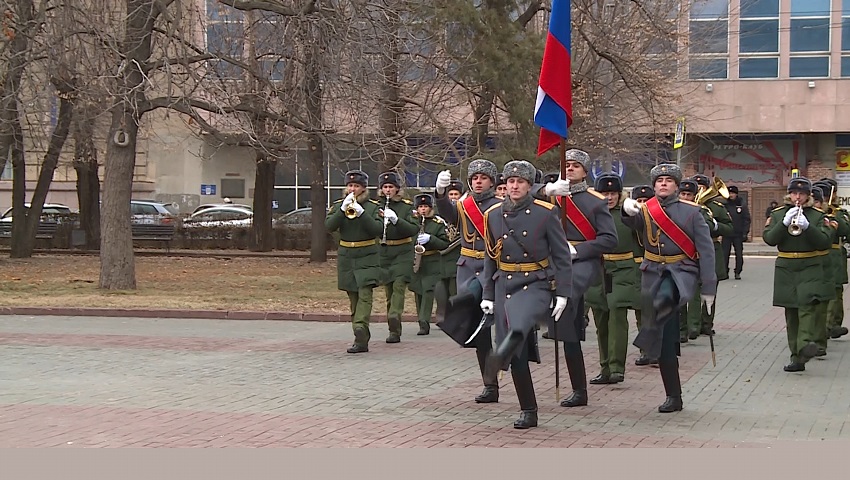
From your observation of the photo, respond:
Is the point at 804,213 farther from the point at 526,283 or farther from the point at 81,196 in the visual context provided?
the point at 81,196

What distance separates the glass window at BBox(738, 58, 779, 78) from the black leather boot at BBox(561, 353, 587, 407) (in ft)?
124

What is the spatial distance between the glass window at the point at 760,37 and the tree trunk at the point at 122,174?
2996 centimetres

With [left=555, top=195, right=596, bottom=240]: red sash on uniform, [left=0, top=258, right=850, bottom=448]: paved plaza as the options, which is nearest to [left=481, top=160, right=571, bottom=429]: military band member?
[left=0, top=258, right=850, bottom=448]: paved plaza

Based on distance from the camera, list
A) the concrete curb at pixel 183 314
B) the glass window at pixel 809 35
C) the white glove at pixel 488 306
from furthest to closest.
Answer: the glass window at pixel 809 35
the concrete curb at pixel 183 314
the white glove at pixel 488 306

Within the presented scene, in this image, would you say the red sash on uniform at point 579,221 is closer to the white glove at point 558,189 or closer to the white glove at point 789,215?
the white glove at point 558,189

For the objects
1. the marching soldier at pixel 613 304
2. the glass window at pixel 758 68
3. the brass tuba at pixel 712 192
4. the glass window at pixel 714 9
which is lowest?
the marching soldier at pixel 613 304

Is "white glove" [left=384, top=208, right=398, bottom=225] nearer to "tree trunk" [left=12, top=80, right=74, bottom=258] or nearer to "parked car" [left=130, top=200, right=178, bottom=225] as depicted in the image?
"tree trunk" [left=12, top=80, right=74, bottom=258]

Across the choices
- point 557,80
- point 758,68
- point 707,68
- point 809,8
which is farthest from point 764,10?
point 557,80

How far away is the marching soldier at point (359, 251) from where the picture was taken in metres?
12.1

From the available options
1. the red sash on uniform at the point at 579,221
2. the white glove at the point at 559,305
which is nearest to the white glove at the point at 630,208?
the red sash on uniform at the point at 579,221

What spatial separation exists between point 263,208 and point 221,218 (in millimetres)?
4719

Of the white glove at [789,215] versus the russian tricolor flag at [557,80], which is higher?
the russian tricolor flag at [557,80]

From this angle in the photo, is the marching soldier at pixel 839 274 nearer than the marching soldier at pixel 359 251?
No

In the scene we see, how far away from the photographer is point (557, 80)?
30.2 ft
